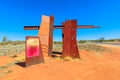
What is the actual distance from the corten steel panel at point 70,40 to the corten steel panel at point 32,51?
2.46 metres

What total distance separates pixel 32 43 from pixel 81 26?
406 cm

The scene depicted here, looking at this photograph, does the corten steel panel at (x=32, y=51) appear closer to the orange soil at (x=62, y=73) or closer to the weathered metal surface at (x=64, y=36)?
the orange soil at (x=62, y=73)

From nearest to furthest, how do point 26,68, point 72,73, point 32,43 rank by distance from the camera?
point 72,73
point 26,68
point 32,43

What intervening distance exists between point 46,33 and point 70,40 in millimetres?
1504

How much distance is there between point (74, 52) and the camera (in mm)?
13102

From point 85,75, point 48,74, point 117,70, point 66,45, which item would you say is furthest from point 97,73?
point 66,45

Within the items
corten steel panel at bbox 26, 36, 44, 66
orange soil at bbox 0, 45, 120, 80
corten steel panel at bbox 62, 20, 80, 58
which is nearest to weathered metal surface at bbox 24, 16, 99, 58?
corten steel panel at bbox 62, 20, 80, 58

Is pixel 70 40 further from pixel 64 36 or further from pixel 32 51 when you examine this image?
pixel 32 51

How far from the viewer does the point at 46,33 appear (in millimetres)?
13398

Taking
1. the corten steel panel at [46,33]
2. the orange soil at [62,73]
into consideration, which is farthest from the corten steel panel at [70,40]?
the orange soil at [62,73]

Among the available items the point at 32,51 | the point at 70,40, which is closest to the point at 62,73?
Result: the point at 32,51

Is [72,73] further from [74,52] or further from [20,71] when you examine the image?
[74,52]

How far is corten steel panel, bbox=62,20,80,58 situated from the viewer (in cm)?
1310

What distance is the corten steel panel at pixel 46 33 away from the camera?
523 inches
